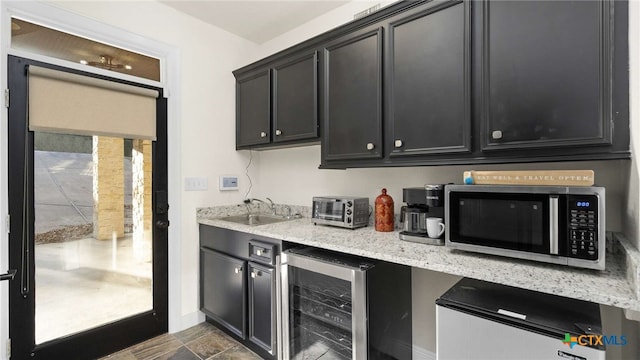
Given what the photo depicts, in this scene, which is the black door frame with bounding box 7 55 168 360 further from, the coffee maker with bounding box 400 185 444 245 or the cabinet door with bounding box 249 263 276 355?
the coffee maker with bounding box 400 185 444 245

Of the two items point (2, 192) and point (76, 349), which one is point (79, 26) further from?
point (76, 349)

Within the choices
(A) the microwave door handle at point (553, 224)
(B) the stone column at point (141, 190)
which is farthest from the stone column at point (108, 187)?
(A) the microwave door handle at point (553, 224)

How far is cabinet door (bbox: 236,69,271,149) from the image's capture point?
258 centimetres

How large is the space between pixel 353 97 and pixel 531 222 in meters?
1.25

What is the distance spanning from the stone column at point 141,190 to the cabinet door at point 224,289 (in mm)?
519

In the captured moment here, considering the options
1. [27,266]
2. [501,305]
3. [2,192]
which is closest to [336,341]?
[501,305]

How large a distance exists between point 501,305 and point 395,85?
1272 millimetres

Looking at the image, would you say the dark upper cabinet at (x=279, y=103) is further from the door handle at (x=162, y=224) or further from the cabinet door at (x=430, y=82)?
the door handle at (x=162, y=224)

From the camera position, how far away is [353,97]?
6.43ft

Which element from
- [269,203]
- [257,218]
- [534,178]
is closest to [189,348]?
[257,218]

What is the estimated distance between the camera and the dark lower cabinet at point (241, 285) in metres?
1.99

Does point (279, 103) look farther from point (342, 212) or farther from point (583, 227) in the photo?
point (583, 227)

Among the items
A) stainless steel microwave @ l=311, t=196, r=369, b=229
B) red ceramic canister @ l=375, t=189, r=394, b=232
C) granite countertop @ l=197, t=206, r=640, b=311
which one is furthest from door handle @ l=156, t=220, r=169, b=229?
red ceramic canister @ l=375, t=189, r=394, b=232

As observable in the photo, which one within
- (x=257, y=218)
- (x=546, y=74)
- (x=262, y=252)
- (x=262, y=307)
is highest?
(x=546, y=74)
